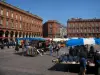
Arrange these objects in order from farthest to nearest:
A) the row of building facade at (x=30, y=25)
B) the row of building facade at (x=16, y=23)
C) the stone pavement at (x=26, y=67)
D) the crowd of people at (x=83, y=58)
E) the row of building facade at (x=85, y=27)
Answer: the row of building facade at (x=85, y=27)
the row of building facade at (x=30, y=25)
the row of building facade at (x=16, y=23)
the stone pavement at (x=26, y=67)
the crowd of people at (x=83, y=58)

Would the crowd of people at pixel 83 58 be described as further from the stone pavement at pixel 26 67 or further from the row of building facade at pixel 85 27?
the row of building facade at pixel 85 27

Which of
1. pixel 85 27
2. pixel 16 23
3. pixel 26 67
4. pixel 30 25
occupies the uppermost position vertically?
pixel 85 27

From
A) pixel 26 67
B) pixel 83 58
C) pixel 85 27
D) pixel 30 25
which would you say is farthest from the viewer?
pixel 85 27

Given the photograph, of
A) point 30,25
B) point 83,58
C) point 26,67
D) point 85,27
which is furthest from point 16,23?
point 85,27

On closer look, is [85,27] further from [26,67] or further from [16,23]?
[26,67]

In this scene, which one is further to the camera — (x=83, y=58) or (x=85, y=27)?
(x=85, y=27)

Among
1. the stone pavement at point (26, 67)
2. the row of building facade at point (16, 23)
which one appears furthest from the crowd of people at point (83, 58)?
the row of building facade at point (16, 23)

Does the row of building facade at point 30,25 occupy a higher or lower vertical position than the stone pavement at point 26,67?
higher

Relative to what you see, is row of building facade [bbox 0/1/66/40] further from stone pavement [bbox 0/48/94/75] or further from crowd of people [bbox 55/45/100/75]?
crowd of people [bbox 55/45/100/75]

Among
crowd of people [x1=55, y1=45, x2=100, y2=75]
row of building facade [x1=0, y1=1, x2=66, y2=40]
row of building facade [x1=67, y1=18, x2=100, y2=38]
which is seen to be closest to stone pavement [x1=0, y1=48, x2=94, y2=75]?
crowd of people [x1=55, y1=45, x2=100, y2=75]

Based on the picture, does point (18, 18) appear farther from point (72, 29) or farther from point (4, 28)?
point (72, 29)

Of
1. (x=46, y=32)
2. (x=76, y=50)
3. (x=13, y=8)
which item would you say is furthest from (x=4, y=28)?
Result: (x=46, y=32)

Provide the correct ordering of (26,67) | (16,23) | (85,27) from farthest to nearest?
(85,27)
(16,23)
(26,67)

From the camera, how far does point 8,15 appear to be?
52.3 m
